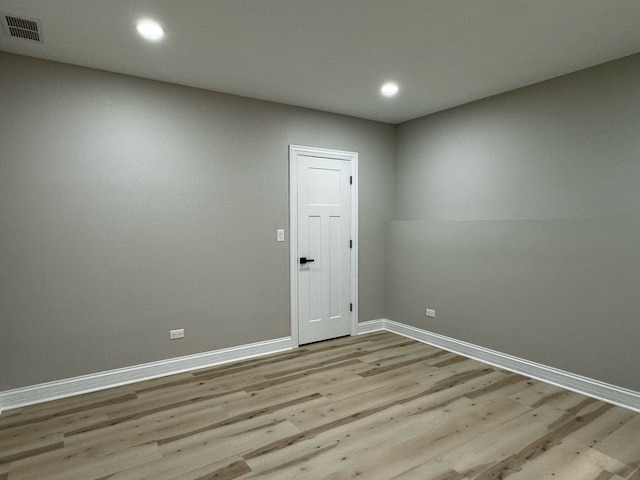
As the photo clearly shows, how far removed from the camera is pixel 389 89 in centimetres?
364

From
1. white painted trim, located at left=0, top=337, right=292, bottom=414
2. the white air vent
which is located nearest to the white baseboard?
white painted trim, located at left=0, top=337, right=292, bottom=414

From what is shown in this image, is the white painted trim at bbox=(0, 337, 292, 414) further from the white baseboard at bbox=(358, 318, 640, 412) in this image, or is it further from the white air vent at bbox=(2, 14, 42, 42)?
the white air vent at bbox=(2, 14, 42, 42)

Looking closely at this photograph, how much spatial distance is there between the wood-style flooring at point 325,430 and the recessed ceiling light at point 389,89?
2.71 meters

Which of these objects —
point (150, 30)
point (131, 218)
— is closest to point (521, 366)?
point (131, 218)

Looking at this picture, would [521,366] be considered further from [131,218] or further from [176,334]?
[131,218]

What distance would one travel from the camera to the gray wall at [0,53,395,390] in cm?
292

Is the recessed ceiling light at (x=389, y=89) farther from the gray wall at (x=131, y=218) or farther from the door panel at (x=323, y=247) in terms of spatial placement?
the door panel at (x=323, y=247)

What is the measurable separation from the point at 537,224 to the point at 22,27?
423 cm

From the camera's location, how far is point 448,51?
283cm

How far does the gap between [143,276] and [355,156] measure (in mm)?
2739

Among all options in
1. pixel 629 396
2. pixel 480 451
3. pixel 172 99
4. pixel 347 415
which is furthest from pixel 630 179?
pixel 172 99

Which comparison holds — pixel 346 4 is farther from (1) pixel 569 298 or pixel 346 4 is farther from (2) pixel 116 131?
(1) pixel 569 298

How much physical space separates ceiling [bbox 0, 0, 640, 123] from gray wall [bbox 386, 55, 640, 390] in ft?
1.24

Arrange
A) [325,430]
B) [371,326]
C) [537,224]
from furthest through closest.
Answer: [371,326], [537,224], [325,430]
